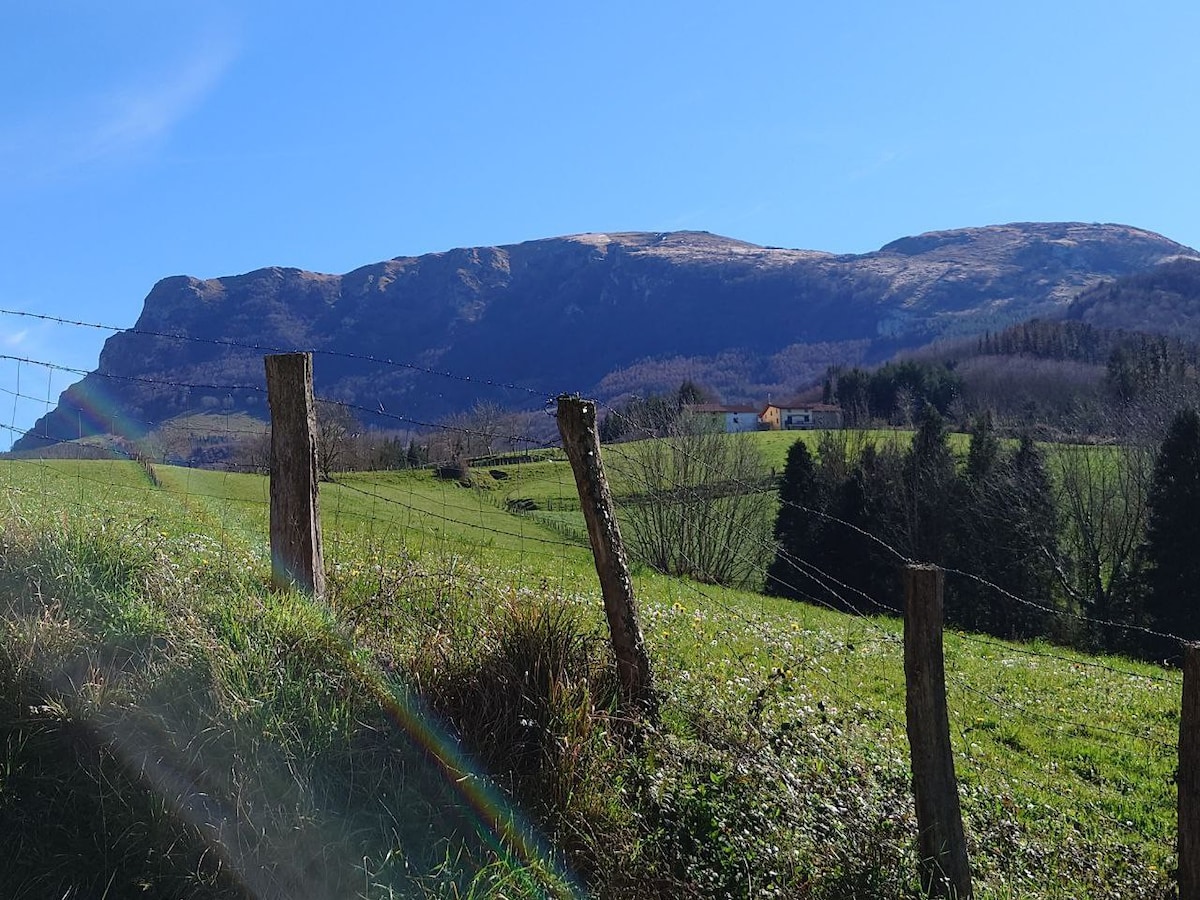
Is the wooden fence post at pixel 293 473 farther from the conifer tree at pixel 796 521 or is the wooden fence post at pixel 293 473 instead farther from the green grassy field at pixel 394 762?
the conifer tree at pixel 796 521

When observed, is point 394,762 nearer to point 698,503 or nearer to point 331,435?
point 331,435

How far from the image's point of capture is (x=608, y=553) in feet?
19.0

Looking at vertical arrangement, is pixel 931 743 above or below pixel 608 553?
below

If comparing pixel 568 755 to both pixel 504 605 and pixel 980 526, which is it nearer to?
pixel 504 605

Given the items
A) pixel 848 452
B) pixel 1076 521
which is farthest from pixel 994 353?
pixel 1076 521

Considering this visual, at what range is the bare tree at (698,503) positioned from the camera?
35062 mm

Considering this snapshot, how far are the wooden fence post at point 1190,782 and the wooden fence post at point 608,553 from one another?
2734 mm

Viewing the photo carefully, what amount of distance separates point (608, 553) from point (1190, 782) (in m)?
3.22

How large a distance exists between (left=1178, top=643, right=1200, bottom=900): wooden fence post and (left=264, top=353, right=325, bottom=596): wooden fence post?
5012 mm

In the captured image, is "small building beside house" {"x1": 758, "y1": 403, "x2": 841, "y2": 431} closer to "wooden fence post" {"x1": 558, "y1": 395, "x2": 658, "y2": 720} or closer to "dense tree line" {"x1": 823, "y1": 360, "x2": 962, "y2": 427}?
"dense tree line" {"x1": 823, "y1": 360, "x2": 962, "y2": 427}

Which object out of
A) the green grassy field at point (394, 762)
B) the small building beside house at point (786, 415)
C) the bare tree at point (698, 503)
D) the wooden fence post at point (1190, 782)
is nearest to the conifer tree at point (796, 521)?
the bare tree at point (698, 503)

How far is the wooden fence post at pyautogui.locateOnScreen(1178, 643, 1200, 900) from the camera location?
4383 mm

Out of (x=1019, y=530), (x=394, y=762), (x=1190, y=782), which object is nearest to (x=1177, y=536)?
(x=1019, y=530)

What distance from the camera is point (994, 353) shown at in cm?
14788
